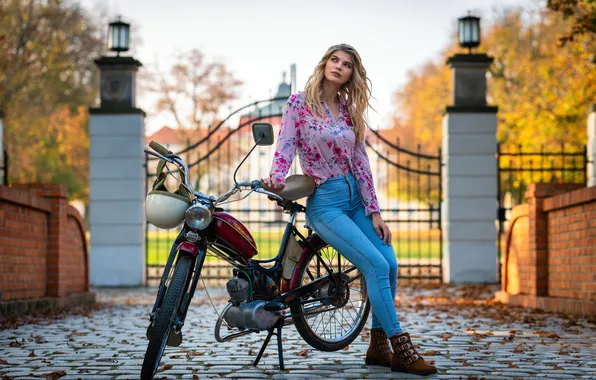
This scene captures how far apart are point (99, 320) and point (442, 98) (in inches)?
1028

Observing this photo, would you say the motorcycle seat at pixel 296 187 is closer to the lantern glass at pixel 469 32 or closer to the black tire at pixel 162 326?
the black tire at pixel 162 326

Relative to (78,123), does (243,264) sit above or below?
below

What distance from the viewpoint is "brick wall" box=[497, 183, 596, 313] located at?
25.7 ft

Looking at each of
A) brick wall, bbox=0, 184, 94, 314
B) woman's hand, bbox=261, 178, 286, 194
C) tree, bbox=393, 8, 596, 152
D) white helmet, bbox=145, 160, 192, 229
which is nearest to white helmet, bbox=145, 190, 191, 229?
white helmet, bbox=145, 160, 192, 229

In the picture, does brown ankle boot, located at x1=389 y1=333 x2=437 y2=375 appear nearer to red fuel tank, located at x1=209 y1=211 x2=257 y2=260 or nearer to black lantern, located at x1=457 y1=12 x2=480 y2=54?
red fuel tank, located at x1=209 y1=211 x2=257 y2=260

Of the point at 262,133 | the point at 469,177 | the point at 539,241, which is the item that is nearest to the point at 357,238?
the point at 262,133

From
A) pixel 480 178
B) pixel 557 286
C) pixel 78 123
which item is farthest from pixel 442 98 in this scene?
pixel 557 286

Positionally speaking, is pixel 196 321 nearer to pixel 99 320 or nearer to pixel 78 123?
pixel 99 320

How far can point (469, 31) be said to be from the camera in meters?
13.5

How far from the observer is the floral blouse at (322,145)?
4781mm

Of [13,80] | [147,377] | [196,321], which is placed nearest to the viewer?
[147,377]

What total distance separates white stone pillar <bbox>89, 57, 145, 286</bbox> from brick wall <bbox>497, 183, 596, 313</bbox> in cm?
557

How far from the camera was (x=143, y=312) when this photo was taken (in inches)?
358

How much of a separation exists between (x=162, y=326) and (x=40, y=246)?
215 inches
